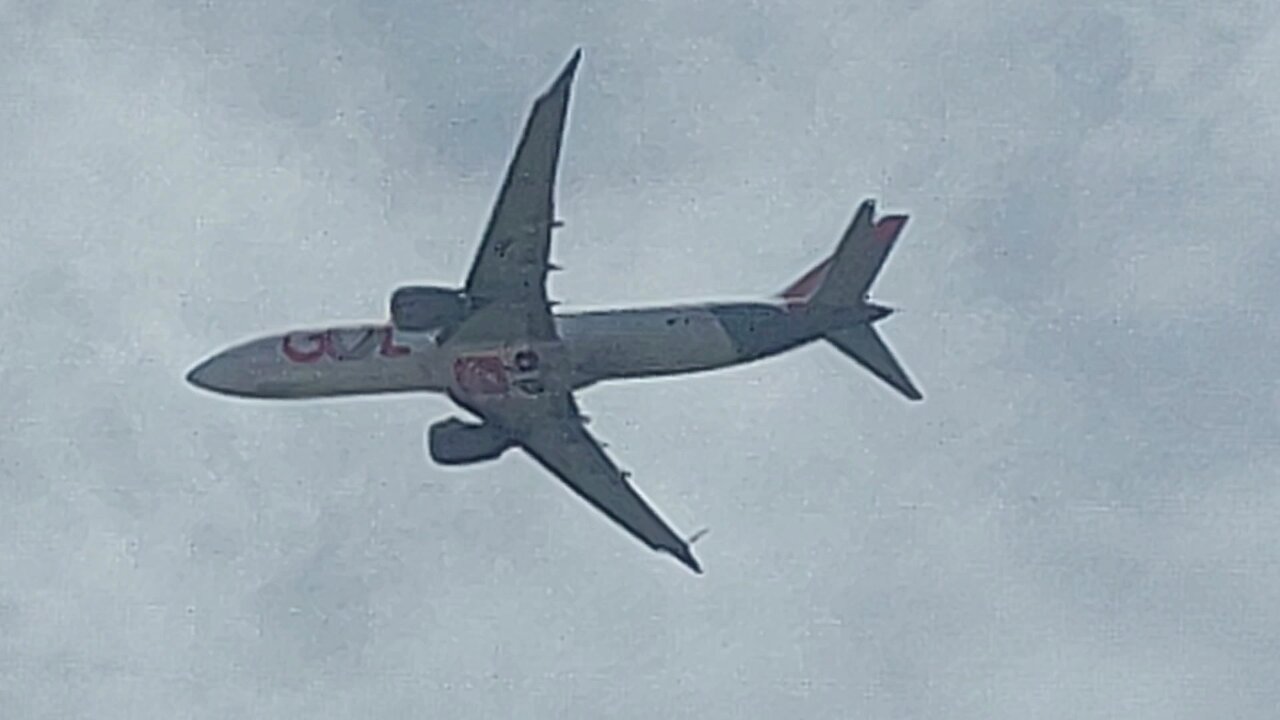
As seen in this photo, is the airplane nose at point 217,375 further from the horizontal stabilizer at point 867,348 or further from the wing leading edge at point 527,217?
the horizontal stabilizer at point 867,348

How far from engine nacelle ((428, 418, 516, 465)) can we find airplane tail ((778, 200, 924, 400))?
45.2 feet

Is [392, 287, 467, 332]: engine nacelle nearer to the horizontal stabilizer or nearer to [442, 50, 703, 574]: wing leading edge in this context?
[442, 50, 703, 574]: wing leading edge

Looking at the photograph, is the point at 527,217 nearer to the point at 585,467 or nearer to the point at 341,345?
the point at 341,345

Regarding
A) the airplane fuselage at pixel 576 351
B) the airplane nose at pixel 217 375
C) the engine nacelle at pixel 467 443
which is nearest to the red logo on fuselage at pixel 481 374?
the airplane fuselage at pixel 576 351

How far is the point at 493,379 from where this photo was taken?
92688mm

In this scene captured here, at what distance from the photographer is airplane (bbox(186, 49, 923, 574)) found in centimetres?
8569

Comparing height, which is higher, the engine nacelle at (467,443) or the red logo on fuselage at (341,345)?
the red logo on fuselage at (341,345)

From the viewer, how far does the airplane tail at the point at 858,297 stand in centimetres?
8850

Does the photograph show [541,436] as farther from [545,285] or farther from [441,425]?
[545,285]

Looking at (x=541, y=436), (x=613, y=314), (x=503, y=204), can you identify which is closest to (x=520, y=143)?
(x=503, y=204)

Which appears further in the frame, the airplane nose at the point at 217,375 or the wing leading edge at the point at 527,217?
the airplane nose at the point at 217,375

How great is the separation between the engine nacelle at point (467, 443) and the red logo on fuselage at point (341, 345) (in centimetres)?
508

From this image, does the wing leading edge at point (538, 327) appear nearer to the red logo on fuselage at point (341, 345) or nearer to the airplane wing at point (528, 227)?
the airplane wing at point (528, 227)

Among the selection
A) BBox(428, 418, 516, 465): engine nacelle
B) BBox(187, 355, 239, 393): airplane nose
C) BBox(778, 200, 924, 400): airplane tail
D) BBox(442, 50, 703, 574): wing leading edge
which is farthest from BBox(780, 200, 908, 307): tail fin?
BBox(187, 355, 239, 393): airplane nose
